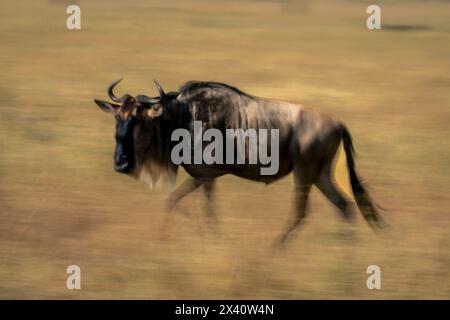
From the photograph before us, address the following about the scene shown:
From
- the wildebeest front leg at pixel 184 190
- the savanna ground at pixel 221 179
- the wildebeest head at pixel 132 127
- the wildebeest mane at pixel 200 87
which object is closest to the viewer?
the wildebeest head at pixel 132 127

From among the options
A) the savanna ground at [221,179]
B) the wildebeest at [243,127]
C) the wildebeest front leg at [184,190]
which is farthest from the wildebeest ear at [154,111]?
the savanna ground at [221,179]

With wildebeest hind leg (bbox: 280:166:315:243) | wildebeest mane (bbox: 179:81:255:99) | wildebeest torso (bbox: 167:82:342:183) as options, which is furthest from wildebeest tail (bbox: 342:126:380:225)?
wildebeest mane (bbox: 179:81:255:99)

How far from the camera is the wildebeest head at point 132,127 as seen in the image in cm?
570

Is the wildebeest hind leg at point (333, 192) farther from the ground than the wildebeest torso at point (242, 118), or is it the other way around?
the wildebeest torso at point (242, 118)

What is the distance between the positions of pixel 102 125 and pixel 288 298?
15.1 ft

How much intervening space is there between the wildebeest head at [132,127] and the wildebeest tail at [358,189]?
1.33m

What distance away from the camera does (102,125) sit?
9570 millimetres

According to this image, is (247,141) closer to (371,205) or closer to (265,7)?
(371,205)

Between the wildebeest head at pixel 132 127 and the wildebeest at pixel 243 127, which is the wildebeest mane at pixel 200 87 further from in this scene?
the wildebeest head at pixel 132 127

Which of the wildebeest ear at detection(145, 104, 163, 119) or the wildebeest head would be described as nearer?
the wildebeest head

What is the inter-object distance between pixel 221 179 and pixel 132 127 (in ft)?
6.71

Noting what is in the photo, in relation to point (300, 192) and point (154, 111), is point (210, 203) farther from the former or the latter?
point (154, 111)

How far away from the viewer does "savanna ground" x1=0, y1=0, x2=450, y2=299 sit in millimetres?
5797

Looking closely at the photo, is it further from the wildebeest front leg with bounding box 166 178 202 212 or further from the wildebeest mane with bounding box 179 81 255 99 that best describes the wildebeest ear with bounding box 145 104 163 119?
the wildebeest front leg with bounding box 166 178 202 212
